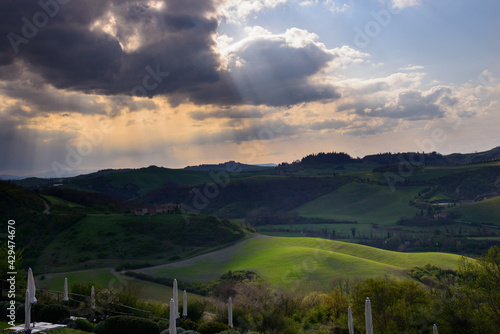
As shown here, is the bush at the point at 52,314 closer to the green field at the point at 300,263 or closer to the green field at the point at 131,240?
the green field at the point at 300,263

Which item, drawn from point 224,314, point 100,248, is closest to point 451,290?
point 224,314

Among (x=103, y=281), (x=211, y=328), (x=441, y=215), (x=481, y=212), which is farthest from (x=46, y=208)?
(x=481, y=212)

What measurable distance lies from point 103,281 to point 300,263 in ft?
120

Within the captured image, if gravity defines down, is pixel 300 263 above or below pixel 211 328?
below

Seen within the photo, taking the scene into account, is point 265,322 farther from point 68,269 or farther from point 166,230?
point 166,230

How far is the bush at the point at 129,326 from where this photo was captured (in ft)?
61.1

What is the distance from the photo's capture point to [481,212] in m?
176

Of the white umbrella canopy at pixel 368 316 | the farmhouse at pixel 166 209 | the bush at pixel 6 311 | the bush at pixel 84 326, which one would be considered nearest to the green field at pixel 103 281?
the bush at pixel 6 311

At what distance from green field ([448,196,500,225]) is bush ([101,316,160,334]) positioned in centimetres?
17515

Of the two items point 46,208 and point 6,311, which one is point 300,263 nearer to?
point 6,311

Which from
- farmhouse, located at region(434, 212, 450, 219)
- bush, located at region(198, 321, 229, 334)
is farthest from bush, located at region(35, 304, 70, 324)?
farmhouse, located at region(434, 212, 450, 219)

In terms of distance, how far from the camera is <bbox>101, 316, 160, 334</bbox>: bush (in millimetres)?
18609

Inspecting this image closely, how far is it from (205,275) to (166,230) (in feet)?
116

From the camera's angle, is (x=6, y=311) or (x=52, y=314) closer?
(x=6, y=311)
